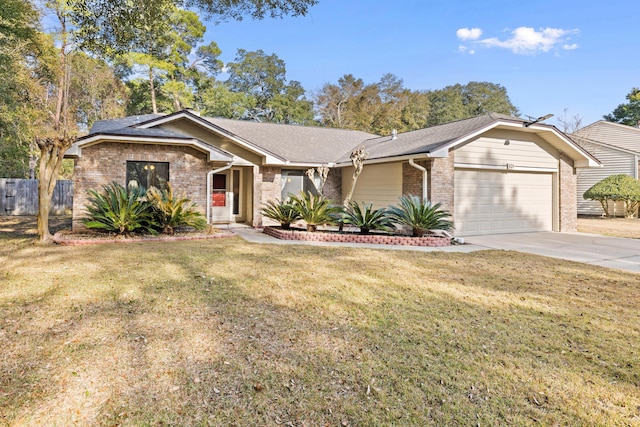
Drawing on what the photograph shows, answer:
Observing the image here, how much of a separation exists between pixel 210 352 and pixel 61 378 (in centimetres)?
107

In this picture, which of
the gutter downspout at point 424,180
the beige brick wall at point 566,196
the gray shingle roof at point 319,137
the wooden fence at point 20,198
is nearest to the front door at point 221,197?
the gray shingle roof at point 319,137

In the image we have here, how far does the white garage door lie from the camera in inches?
472

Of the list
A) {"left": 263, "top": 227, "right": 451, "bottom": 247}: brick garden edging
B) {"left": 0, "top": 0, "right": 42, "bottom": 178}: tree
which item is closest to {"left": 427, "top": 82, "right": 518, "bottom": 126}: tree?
{"left": 263, "top": 227, "right": 451, "bottom": 247}: brick garden edging

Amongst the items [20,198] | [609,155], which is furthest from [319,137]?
[609,155]

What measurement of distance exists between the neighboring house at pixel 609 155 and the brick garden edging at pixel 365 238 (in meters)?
16.1

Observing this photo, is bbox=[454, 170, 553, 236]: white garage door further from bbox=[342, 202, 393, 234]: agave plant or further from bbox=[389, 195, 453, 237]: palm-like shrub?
bbox=[342, 202, 393, 234]: agave plant

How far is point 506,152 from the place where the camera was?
12469 millimetres

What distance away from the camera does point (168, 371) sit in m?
2.89

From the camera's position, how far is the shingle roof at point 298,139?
48.5 ft

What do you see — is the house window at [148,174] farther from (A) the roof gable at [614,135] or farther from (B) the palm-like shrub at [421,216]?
(A) the roof gable at [614,135]

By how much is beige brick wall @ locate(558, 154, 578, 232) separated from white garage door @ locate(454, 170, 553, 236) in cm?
34

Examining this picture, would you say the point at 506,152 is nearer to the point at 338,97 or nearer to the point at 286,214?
the point at 286,214

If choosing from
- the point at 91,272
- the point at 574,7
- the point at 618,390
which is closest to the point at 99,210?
the point at 91,272

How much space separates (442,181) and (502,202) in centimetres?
295
